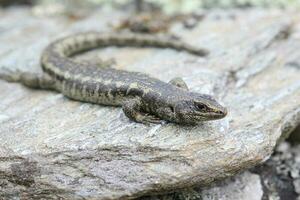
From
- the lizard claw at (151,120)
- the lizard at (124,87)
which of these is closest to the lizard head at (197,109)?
the lizard at (124,87)

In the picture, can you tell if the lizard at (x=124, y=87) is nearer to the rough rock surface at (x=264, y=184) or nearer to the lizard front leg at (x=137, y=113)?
the lizard front leg at (x=137, y=113)

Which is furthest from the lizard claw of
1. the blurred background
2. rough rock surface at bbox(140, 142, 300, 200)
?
the blurred background

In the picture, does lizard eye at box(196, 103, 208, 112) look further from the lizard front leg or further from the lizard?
the lizard front leg

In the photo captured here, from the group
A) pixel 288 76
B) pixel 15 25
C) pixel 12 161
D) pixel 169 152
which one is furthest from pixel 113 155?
pixel 15 25

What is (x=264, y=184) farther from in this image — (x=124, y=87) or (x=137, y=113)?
(x=124, y=87)

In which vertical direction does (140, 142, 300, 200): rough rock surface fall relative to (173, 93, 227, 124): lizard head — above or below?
below

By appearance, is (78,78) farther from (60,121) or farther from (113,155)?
(113,155)

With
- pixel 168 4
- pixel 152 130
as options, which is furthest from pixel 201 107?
pixel 168 4
